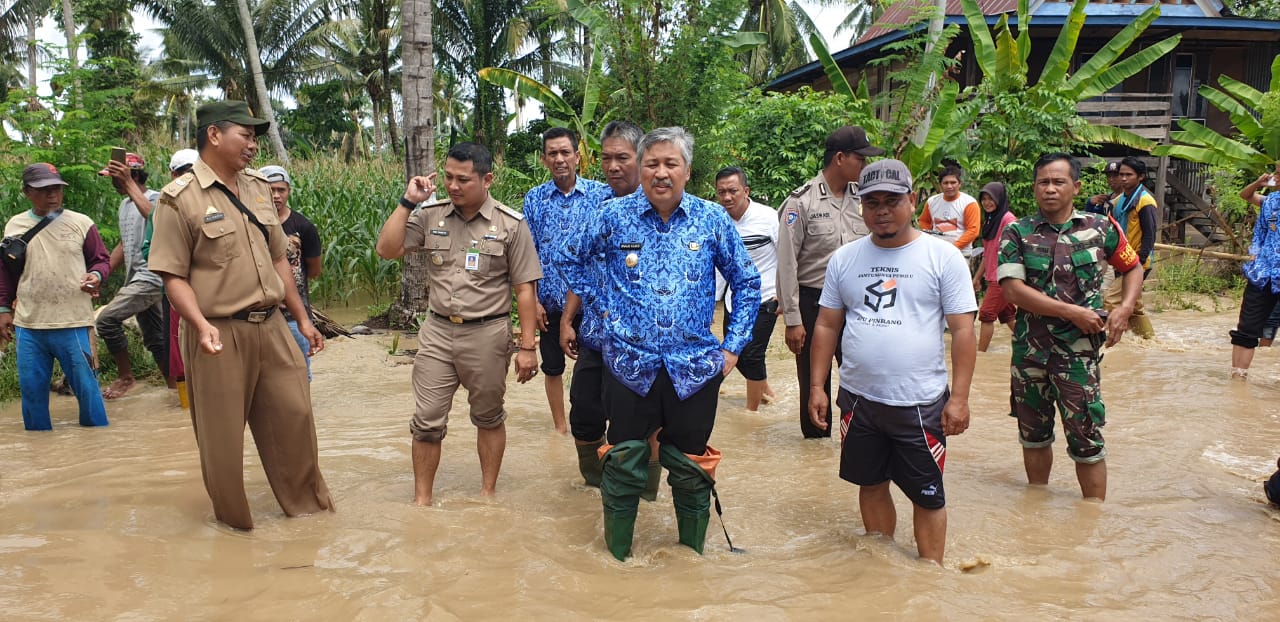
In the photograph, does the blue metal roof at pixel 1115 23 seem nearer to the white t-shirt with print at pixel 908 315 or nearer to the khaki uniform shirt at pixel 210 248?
the white t-shirt with print at pixel 908 315

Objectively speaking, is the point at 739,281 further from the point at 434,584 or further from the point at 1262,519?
the point at 1262,519

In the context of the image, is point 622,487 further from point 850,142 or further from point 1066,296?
point 850,142

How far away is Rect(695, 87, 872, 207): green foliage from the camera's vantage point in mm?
13398

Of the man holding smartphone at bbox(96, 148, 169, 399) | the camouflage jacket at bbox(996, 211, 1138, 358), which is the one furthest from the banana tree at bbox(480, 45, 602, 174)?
the camouflage jacket at bbox(996, 211, 1138, 358)

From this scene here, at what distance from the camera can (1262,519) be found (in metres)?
4.42

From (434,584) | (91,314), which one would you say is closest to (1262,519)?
(434,584)

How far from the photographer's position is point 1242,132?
14.1 metres

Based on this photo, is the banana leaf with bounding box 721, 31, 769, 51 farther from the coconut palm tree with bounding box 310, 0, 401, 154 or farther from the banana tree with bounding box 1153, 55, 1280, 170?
the coconut palm tree with bounding box 310, 0, 401, 154

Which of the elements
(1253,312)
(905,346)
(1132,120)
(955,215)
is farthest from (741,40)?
(1132,120)

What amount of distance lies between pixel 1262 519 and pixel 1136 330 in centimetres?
600

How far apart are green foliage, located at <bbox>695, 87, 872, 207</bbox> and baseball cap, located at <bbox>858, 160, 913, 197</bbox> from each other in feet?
30.8

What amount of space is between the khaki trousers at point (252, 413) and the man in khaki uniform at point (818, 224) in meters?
2.83

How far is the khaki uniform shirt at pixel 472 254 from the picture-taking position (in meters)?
4.47

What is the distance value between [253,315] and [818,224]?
10.9 feet
